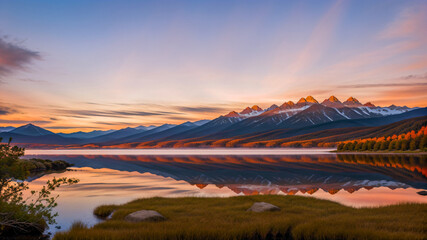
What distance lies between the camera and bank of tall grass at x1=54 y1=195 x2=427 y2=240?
542 inches

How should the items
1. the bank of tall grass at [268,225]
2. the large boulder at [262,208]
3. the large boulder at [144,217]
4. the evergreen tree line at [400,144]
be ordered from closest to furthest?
the bank of tall grass at [268,225]
the large boulder at [144,217]
the large boulder at [262,208]
the evergreen tree line at [400,144]

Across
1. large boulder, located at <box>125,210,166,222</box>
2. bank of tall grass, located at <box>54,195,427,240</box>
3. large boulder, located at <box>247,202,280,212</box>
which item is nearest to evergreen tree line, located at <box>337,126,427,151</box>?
bank of tall grass, located at <box>54,195,427,240</box>

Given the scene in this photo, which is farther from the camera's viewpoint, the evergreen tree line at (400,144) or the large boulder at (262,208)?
the evergreen tree line at (400,144)

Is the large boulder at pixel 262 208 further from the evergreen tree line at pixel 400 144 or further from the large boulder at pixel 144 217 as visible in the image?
the evergreen tree line at pixel 400 144

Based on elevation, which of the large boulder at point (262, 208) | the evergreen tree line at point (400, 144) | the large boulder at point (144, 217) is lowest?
the large boulder at point (144, 217)

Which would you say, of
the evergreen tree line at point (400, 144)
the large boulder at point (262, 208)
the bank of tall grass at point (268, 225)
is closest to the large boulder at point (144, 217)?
the bank of tall grass at point (268, 225)

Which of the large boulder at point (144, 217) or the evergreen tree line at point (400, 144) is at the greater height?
the evergreen tree line at point (400, 144)

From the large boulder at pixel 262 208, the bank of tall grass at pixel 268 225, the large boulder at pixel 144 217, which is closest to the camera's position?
the bank of tall grass at pixel 268 225

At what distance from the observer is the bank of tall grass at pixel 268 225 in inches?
542

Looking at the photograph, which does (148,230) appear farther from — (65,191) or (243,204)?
(65,191)

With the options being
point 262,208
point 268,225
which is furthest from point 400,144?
point 268,225

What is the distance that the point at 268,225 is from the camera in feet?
49.4

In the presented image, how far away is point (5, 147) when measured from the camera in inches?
582

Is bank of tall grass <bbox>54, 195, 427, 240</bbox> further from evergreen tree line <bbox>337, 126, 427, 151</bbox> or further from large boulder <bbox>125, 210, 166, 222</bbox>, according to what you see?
evergreen tree line <bbox>337, 126, 427, 151</bbox>
